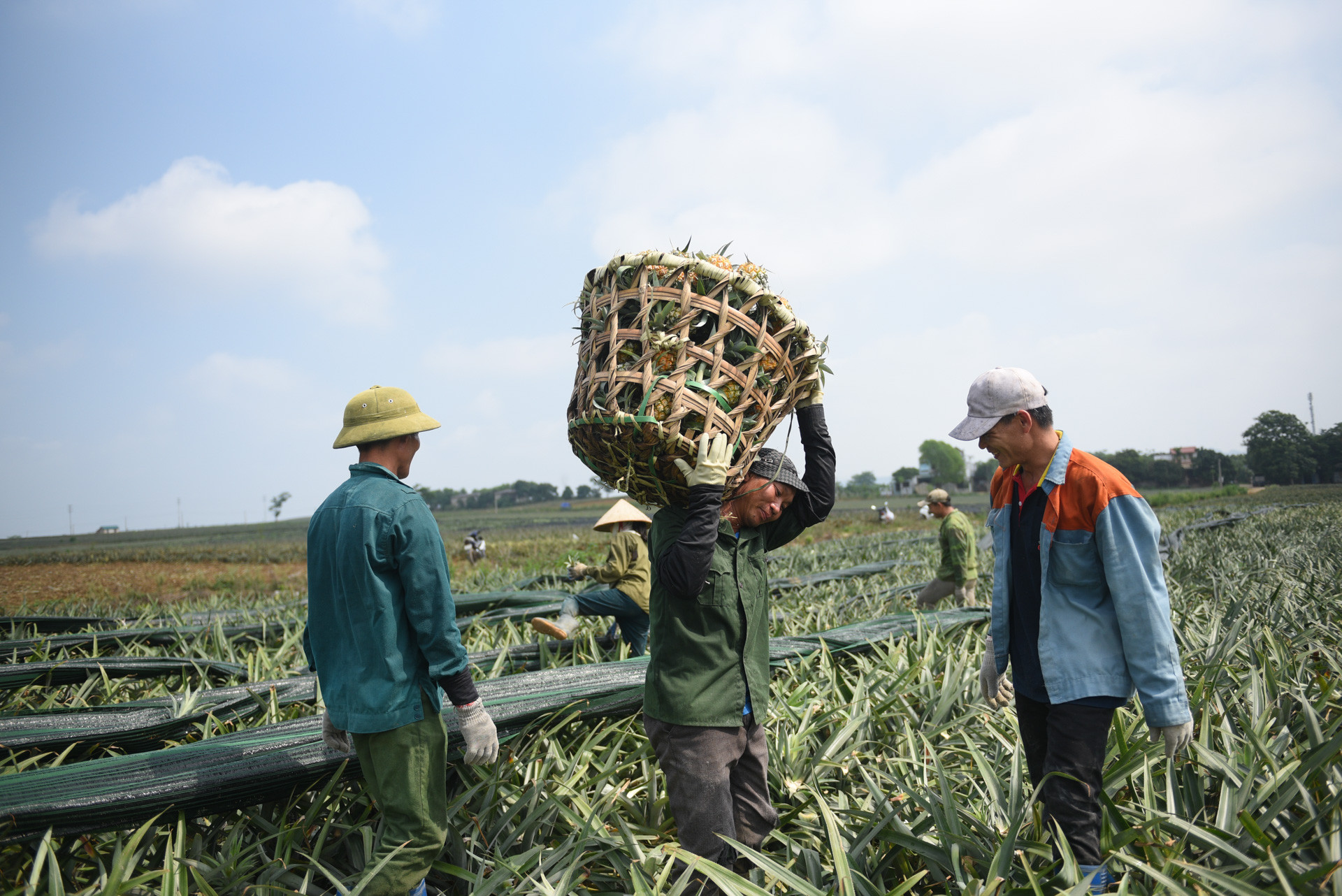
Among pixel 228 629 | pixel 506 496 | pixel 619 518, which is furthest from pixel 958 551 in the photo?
pixel 506 496

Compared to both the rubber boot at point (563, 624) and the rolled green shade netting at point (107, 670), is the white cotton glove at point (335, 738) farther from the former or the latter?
the rolled green shade netting at point (107, 670)

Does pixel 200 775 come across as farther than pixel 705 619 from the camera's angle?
Yes

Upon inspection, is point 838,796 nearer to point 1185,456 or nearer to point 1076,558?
point 1076,558

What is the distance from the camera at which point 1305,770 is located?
6.10 ft

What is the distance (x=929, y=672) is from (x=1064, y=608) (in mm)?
1714

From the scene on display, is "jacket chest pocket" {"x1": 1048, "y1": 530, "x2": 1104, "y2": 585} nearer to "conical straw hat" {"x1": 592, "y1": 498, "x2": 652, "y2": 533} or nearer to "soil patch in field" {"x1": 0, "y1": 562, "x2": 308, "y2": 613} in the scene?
"conical straw hat" {"x1": 592, "y1": 498, "x2": 652, "y2": 533}

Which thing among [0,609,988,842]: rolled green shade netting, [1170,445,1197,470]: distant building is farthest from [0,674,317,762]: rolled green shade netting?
[1170,445,1197,470]: distant building

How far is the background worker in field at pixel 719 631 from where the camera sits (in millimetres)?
1832

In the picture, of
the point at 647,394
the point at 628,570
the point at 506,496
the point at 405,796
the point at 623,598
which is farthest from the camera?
the point at 506,496

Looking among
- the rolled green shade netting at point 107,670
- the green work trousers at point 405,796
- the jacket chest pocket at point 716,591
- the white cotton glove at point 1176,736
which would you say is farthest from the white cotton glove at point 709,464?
the rolled green shade netting at point 107,670

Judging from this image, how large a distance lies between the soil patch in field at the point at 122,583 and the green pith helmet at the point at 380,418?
6.19 m

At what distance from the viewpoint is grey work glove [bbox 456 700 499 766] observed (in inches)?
77.9

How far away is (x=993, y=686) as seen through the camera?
219 centimetres

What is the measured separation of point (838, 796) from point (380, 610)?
1772 mm
